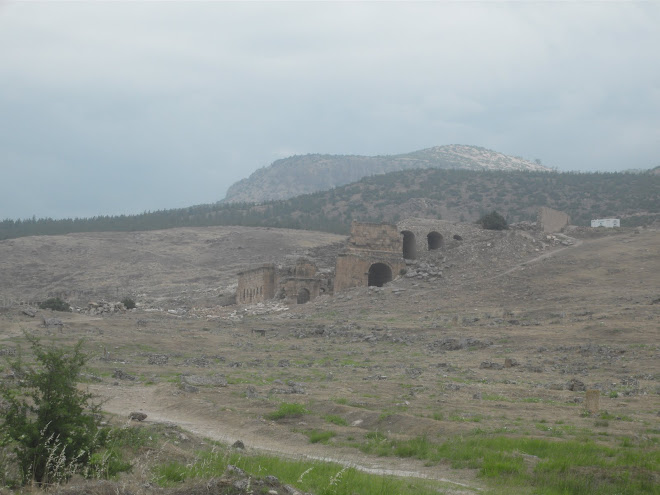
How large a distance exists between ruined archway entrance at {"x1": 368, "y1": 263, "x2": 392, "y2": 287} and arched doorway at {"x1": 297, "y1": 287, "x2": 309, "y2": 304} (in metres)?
3.89

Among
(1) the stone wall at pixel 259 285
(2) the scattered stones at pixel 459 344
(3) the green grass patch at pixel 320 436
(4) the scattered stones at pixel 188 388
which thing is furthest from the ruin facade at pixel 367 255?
(3) the green grass patch at pixel 320 436

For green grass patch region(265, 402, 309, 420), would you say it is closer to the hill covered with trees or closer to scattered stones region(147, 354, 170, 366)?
scattered stones region(147, 354, 170, 366)

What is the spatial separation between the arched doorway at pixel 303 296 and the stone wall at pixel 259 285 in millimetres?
2403

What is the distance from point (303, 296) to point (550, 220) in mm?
15961

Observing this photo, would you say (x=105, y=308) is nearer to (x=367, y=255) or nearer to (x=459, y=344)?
(x=367, y=255)

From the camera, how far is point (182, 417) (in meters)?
13.3

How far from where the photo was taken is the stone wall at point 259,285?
134ft

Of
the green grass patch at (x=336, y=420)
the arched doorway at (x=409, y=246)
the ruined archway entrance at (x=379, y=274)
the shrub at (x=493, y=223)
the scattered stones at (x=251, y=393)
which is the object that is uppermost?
the shrub at (x=493, y=223)

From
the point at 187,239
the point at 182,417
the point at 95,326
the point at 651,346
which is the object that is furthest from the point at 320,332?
the point at 187,239

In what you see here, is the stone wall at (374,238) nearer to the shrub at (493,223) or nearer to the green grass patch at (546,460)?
the shrub at (493,223)

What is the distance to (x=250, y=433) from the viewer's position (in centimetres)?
1215

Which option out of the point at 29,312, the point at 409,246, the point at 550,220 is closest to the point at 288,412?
the point at 29,312

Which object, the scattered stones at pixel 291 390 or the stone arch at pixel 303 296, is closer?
the scattered stones at pixel 291 390

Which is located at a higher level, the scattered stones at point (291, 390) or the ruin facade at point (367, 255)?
the ruin facade at point (367, 255)
